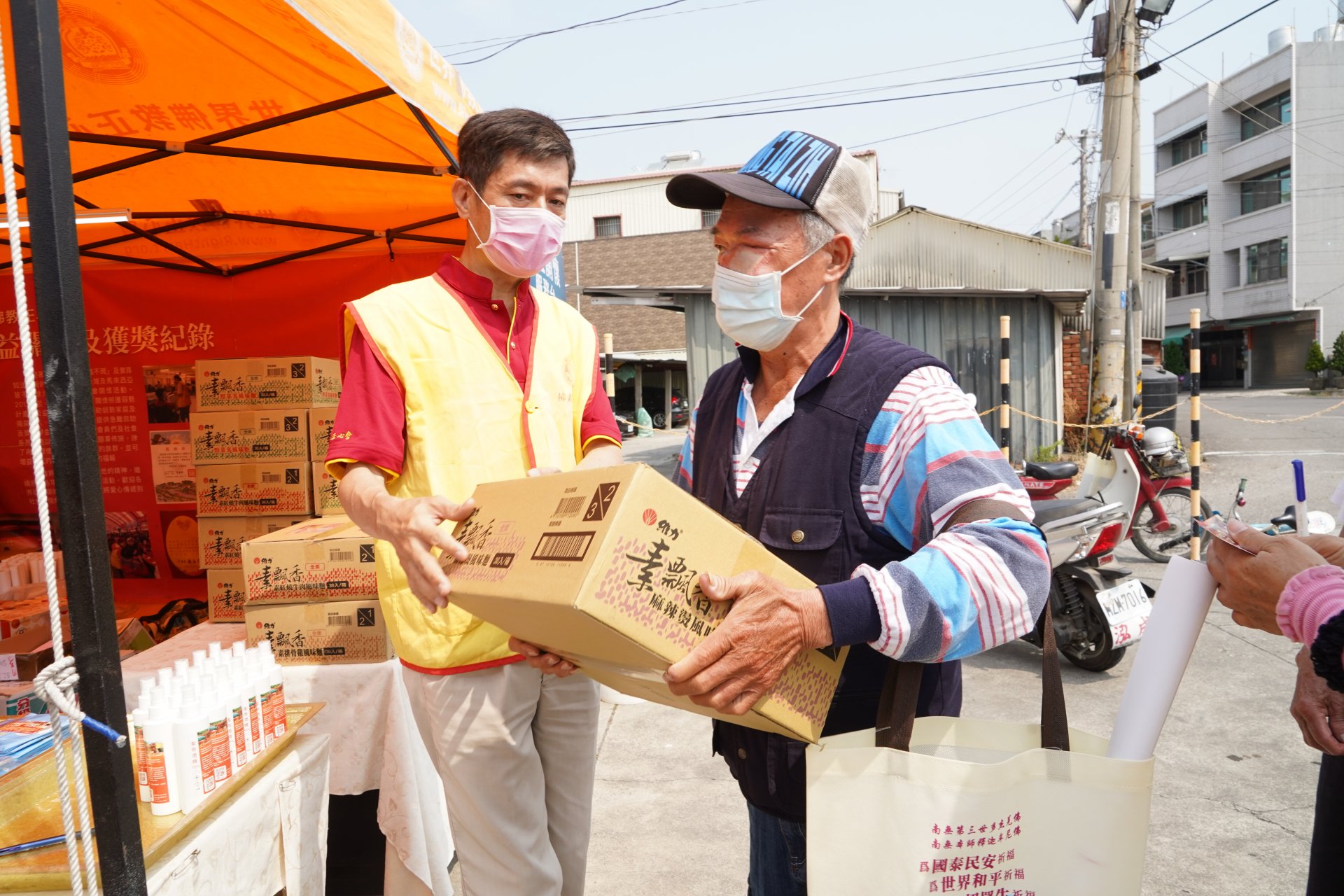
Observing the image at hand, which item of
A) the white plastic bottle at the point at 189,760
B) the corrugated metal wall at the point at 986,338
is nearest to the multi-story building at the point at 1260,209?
the corrugated metal wall at the point at 986,338

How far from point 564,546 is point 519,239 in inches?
46.1

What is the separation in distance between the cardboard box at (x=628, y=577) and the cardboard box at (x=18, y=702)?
2.13 meters

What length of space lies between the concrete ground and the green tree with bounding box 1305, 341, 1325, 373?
31449 mm

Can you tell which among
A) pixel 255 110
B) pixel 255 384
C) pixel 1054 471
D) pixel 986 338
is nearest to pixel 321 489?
pixel 255 384

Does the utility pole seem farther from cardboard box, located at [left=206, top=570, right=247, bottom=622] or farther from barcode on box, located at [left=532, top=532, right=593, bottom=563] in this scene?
barcode on box, located at [left=532, top=532, right=593, bottom=563]

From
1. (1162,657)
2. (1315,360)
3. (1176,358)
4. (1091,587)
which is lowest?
(1091,587)

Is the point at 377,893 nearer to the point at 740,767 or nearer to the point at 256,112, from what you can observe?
the point at 740,767

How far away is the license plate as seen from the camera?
4453 mm

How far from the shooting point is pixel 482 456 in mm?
1938

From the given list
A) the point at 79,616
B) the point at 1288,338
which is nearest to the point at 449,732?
the point at 79,616

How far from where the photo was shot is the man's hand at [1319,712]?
1.60 meters

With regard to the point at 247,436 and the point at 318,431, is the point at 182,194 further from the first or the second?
the point at 318,431

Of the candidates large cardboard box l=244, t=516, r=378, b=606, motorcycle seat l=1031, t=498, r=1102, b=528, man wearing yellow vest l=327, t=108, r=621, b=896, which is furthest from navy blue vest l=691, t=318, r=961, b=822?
motorcycle seat l=1031, t=498, r=1102, b=528

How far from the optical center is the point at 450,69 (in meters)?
2.77
